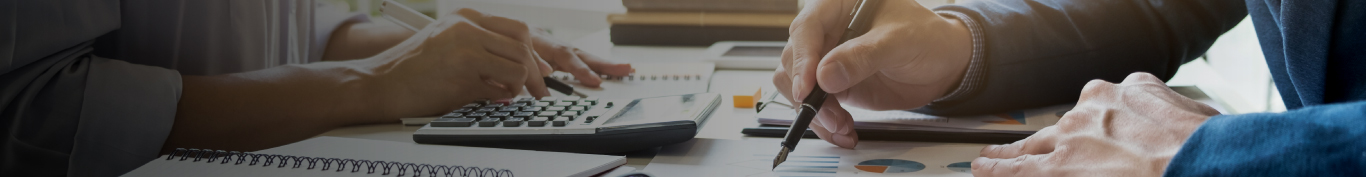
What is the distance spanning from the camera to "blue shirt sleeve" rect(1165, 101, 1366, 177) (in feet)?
0.96

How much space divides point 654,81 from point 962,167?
20.0 inches

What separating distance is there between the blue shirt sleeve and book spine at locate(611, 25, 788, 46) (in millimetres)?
1083

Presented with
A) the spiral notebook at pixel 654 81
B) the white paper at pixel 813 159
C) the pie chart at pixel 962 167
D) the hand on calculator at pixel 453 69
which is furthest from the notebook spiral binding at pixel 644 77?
the pie chart at pixel 962 167

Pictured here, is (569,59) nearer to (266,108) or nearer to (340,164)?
(266,108)

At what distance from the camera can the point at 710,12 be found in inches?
57.4

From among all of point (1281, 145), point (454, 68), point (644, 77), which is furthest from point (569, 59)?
point (1281, 145)

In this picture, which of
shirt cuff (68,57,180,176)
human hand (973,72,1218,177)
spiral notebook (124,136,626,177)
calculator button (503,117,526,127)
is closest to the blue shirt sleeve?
human hand (973,72,1218,177)

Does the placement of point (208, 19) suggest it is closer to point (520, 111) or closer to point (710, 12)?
point (520, 111)

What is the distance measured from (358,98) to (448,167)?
0.30m

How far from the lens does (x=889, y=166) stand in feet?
1.59

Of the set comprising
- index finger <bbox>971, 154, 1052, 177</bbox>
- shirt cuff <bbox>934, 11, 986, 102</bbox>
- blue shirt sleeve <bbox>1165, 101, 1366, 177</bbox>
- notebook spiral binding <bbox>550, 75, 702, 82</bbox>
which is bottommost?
notebook spiral binding <bbox>550, 75, 702, 82</bbox>

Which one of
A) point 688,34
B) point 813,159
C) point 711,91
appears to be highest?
point 813,159

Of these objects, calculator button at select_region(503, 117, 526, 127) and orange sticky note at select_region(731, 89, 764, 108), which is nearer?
calculator button at select_region(503, 117, 526, 127)

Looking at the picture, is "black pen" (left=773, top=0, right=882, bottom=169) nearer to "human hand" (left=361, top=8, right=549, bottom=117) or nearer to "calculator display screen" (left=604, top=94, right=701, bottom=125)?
"calculator display screen" (left=604, top=94, right=701, bottom=125)
